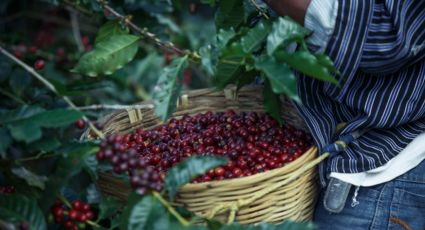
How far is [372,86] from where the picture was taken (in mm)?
1534

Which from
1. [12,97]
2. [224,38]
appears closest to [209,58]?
[224,38]

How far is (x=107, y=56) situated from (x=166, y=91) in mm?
211

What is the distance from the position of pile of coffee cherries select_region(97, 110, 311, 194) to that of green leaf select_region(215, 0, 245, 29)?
0.25 metres

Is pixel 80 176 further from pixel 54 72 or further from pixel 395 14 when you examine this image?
pixel 54 72

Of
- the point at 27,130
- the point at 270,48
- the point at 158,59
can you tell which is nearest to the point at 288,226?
the point at 270,48

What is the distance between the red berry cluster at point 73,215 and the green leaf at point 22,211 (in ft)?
0.21

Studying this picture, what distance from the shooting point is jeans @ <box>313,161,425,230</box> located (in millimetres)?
1561

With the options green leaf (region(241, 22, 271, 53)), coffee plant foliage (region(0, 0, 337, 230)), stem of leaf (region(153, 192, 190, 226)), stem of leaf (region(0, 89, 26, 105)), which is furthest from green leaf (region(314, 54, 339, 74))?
stem of leaf (region(0, 89, 26, 105))

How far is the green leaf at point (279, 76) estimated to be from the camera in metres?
1.17

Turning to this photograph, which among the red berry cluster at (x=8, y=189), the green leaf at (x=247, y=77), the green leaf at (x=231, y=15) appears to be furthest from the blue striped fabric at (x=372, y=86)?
Answer: the red berry cluster at (x=8, y=189)

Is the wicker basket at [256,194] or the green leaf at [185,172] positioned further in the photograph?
the wicker basket at [256,194]

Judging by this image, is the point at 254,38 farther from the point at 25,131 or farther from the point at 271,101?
the point at 25,131

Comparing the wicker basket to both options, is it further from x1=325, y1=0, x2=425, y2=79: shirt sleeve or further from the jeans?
x1=325, y1=0, x2=425, y2=79: shirt sleeve

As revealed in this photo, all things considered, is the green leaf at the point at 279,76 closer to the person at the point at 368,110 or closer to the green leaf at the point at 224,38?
the green leaf at the point at 224,38
